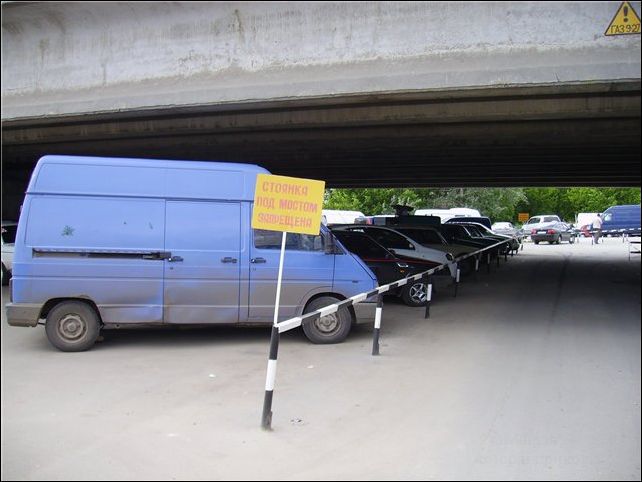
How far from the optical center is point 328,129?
36.6 ft

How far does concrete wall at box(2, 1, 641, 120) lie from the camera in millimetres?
6664

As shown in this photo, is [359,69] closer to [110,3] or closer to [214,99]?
[214,99]

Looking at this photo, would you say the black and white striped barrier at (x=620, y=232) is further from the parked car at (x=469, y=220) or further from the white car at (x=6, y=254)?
the white car at (x=6, y=254)

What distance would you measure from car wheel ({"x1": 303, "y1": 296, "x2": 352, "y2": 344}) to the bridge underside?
9.70 ft

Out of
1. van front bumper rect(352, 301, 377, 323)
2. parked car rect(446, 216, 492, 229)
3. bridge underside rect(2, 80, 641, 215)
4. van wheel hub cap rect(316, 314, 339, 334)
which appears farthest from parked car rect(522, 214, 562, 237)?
van wheel hub cap rect(316, 314, 339, 334)

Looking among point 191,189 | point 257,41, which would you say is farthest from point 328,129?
point 191,189

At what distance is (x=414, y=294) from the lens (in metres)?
11.6

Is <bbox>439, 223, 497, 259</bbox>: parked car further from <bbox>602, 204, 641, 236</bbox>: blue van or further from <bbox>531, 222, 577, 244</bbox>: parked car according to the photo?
<bbox>531, 222, 577, 244</bbox>: parked car

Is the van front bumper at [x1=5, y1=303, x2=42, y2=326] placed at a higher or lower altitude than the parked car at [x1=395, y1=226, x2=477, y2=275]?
lower

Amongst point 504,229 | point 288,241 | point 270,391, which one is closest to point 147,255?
point 288,241

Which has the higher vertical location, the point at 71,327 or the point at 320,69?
the point at 320,69

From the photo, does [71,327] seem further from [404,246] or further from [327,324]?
[404,246]

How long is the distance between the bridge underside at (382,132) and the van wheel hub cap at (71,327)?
3.36m

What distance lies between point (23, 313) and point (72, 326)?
64 centimetres
